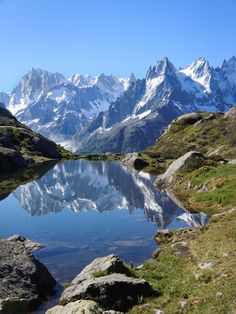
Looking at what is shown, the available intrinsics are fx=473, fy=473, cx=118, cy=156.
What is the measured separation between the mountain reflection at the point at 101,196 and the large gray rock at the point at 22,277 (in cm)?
2652

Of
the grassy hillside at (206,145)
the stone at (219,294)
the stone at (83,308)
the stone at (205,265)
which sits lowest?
the stone at (219,294)

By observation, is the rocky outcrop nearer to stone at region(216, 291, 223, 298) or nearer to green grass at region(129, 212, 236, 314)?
green grass at region(129, 212, 236, 314)

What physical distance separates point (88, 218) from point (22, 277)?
36920 millimetres

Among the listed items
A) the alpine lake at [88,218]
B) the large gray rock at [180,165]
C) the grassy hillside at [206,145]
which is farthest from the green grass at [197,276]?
the grassy hillside at [206,145]

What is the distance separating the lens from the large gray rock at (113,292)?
90.8 ft

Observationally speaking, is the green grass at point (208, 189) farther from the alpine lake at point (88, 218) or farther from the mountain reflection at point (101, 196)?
the mountain reflection at point (101, 196)

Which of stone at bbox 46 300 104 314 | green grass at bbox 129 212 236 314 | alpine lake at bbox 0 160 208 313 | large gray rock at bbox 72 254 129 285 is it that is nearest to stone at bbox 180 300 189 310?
green grass at bbox 129 212 236 314

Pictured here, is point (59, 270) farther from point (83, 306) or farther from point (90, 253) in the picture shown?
point (83, 306)

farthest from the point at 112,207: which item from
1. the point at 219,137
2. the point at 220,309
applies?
the point at 219,137

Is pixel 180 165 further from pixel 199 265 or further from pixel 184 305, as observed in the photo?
pixel 184 305

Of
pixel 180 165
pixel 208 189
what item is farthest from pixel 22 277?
pixel 180 165

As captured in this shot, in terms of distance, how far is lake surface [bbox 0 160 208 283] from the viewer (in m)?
46.2

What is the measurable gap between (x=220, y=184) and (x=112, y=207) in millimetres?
19154

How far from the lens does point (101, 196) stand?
94.5 metres
